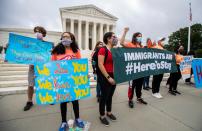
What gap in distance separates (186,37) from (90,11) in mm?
39058

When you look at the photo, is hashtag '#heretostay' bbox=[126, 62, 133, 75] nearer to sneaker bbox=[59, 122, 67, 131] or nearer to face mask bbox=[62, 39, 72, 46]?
face mask bbox=[62, 39, 72, 46]

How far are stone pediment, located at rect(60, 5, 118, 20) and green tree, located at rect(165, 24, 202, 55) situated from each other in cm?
2845

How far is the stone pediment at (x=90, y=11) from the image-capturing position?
35131mm

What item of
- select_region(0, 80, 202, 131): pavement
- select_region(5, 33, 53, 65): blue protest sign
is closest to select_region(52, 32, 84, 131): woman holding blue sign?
select_region(0, 80, 202, 131): pavement

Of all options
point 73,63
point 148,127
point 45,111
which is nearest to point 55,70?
point 73,63

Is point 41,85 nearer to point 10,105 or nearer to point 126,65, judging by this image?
point 126,65

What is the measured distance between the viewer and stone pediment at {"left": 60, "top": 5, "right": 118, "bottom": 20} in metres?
35.1

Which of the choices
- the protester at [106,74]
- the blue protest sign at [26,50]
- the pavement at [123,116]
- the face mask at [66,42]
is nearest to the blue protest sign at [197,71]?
the pavement at [123,116]

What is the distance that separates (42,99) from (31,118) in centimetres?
→ 100

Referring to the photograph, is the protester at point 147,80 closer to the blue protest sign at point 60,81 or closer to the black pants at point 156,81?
the black pants at point 156,81

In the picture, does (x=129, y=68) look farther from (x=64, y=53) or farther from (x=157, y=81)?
(x=157, y=81)

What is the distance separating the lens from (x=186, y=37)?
1873 inches

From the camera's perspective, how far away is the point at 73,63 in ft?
6.53

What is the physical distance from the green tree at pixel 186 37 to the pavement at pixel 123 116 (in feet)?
165
